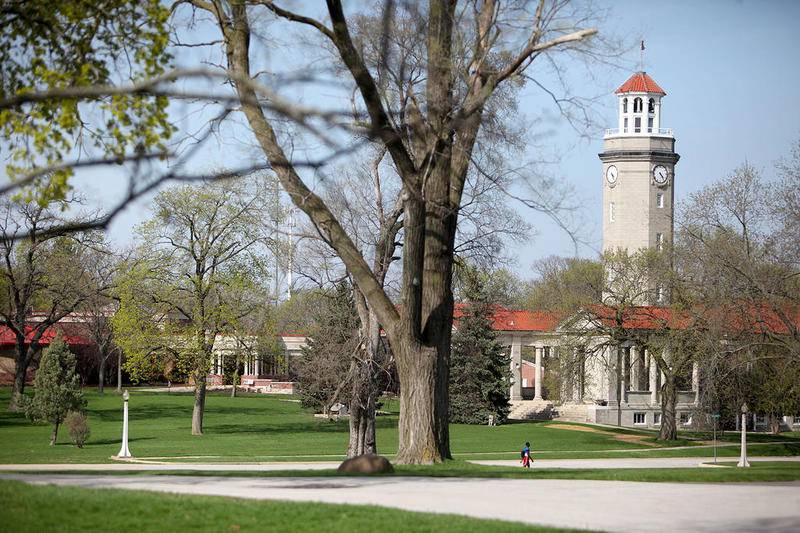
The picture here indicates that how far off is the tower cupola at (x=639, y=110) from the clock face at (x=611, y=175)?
2.76 meters

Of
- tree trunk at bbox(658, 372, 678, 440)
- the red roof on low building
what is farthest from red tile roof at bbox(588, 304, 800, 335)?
the red roof on low building

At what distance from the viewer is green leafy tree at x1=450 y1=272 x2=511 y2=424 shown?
200 ft

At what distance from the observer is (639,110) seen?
8512cm

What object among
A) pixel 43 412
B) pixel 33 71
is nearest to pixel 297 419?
pixel 43 412

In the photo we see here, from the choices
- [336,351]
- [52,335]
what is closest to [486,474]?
[336,351]

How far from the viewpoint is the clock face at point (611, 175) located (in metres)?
83.9

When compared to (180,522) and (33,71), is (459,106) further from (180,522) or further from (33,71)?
(180,522)

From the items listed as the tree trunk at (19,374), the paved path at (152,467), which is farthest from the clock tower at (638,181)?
the paved path at (152,467)

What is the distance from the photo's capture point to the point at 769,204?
3619cm

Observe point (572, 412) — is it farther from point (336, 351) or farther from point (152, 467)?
point (152, 467)

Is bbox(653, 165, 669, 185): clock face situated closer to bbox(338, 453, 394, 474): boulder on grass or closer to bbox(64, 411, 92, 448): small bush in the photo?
bbox(64, 411, 92, 448): small bush

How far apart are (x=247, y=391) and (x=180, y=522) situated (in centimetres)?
7877

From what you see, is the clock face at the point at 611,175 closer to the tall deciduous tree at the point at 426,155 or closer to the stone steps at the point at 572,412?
the stone steps at the point at 572,412

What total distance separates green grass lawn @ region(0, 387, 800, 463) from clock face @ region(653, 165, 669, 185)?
26310mm
